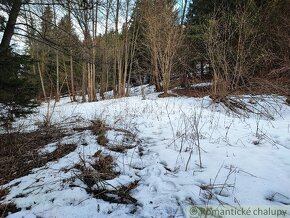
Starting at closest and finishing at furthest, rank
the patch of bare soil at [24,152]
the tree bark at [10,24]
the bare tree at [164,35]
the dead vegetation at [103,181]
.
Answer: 1. the dead vegetation at [103,181]
2. the patch of bare soil at [24,152]
3. the tree bark at [10,24]
4. the bare tree at [164,35]

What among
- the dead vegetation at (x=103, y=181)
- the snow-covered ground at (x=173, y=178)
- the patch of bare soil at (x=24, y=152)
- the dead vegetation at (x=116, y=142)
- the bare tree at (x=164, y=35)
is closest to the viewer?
the snow-covered ground at (x=173, y=178)

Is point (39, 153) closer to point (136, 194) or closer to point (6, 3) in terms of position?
point (136, 194)

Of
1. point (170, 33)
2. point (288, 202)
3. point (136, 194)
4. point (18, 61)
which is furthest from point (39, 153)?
point (170, 33)

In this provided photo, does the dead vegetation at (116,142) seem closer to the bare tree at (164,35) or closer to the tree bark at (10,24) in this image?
the tree bark at (10,24)

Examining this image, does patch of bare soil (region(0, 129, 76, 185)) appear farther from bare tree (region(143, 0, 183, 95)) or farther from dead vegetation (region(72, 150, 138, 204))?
bare tree (region(143, 0, 183, 95))

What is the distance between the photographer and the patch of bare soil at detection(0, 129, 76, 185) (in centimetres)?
325

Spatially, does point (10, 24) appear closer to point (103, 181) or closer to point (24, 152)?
point (24, 152)

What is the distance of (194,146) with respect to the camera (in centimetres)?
361

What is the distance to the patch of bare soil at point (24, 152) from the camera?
128 inches

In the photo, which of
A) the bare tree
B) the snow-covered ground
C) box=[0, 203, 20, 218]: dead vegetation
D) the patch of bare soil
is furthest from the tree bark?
the bare tree

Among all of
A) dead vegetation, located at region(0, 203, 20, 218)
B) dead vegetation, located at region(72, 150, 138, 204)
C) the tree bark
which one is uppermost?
the tree bark

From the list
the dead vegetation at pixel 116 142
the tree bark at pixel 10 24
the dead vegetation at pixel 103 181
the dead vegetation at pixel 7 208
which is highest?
the tree bark at pixel 10 24

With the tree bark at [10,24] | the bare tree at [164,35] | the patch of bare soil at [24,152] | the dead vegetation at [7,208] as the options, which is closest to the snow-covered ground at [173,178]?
the dead vegetation at [7,208]

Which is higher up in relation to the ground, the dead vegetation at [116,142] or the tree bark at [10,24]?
the tree bark at [10,24]
